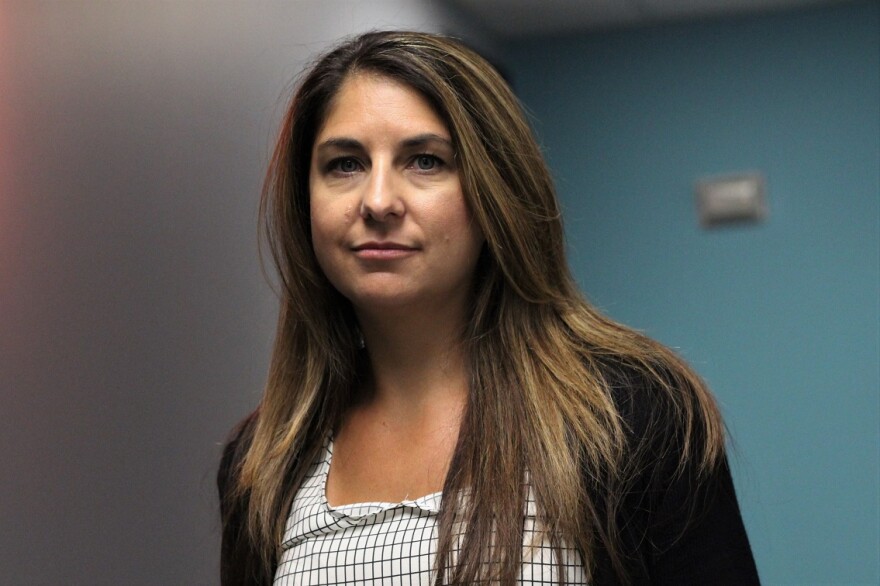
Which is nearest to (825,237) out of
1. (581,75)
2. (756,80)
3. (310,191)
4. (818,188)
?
(818,188)

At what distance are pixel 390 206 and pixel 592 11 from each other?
2.90 m

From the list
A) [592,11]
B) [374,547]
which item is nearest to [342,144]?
[374,547]

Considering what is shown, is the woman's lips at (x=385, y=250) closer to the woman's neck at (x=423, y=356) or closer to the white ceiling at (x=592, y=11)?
the woman's neck at (x=423, y=356)

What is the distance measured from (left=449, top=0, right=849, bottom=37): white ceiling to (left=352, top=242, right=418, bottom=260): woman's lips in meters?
2.64

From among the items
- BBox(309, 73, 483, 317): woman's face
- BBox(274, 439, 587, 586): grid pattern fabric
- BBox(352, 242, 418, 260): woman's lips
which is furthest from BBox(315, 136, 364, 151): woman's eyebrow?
BBox(274, 439, 587, 586): grid pattern fabric

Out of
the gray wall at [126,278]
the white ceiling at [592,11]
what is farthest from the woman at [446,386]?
the white ceiling at [592,11]

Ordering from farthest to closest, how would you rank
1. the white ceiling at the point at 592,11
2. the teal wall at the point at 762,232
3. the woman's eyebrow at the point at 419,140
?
the white ceiling at the point at 592,11
the teal wall at the point at 762,232
the woman's eyebrow at the point at 419,140

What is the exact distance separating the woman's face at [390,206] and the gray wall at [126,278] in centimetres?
44

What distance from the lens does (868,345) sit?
379 centimetres

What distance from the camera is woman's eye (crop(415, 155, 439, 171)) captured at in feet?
4.39

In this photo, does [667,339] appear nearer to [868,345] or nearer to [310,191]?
[868,345]

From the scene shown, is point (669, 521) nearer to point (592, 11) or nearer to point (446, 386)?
point (446, 386)

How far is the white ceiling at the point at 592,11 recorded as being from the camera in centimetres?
390

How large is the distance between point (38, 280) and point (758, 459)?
113 inches
